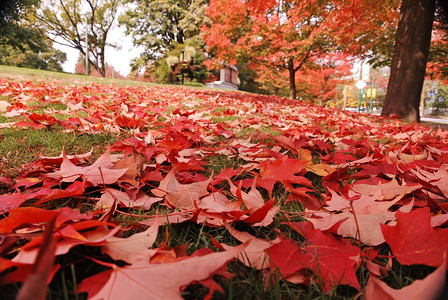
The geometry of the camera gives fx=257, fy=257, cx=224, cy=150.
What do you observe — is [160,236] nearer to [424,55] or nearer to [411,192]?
[411,192]

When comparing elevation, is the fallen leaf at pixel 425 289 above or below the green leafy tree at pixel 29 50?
below

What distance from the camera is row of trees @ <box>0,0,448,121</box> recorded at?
213 inches

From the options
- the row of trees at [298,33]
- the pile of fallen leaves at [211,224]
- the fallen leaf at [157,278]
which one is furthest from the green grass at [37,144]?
the row of trees at [298,33]

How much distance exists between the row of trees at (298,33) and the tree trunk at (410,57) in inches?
0.7

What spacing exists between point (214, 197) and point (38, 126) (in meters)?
1.75

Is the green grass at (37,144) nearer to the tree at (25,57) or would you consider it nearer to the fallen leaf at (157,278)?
the fallen leaf at (157,278)

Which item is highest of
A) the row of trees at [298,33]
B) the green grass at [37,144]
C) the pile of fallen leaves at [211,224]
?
the row of trees at [298,33]

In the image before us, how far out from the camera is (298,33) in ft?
40.4

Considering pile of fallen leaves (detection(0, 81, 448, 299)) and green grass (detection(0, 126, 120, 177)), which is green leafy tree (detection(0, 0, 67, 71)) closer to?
green grass (detection(0, 126, 120, 177))

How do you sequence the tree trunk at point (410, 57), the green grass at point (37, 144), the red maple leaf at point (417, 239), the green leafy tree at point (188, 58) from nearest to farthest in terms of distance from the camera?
the red maple leaf at point (417, 239)
the green grass at point (37, 144)
the tree trunk at point (410, 57)
the green leafy tree at point (188, 58)

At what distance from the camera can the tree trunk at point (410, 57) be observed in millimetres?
5137

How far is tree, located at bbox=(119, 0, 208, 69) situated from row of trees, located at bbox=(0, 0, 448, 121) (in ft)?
0.28

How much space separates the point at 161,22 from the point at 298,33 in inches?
640

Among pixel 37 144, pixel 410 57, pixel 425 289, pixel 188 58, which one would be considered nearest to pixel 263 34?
pixel 410 57
